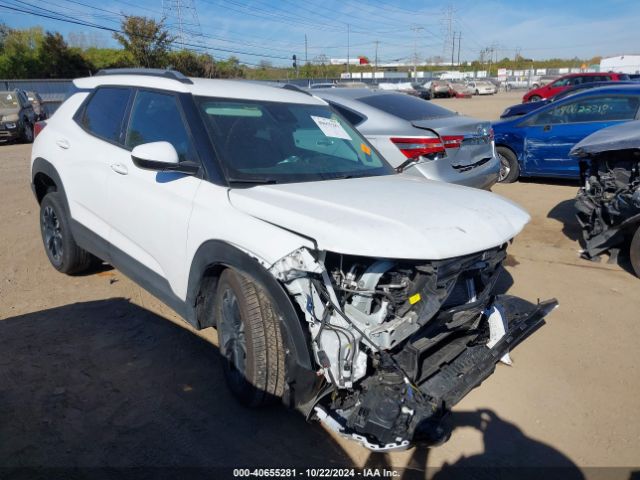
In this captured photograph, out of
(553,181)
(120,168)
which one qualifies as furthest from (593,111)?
(120,168)

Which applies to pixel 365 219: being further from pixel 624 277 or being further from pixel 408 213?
pixel 624 277

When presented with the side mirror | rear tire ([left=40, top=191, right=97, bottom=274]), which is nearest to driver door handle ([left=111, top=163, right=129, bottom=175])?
the side mirror

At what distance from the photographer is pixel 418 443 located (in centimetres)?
241

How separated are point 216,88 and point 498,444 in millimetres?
2958

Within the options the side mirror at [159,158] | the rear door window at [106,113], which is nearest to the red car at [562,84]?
the rear door window at [106,113]

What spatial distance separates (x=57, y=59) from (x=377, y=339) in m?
47.2

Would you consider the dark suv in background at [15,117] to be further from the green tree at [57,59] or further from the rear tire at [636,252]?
the green tree at [57,59]

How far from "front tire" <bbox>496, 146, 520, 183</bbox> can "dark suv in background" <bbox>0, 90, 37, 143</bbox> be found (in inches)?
608

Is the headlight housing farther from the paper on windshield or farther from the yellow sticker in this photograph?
the yellow sticker

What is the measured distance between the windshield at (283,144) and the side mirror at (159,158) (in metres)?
0.25

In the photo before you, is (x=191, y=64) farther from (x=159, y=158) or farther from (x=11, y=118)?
(x=159, y=158)

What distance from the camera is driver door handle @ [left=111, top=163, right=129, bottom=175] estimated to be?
3.80 metres

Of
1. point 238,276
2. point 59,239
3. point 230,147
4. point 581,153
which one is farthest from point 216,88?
point 581,153

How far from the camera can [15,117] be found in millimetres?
17219
